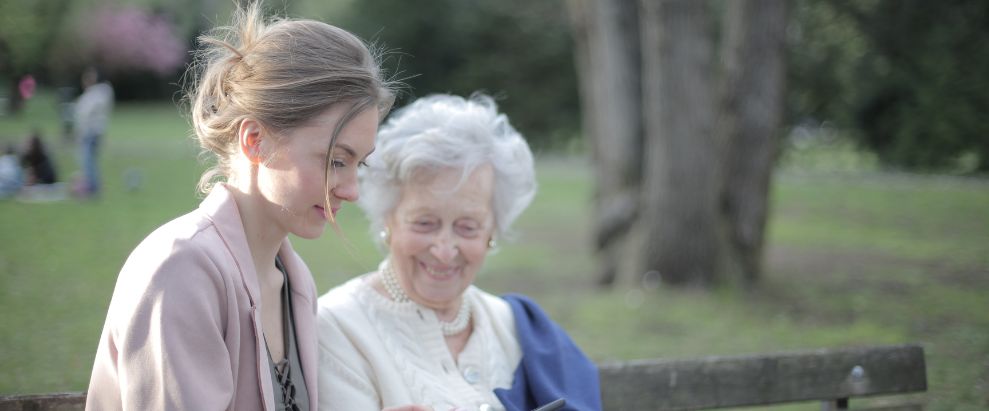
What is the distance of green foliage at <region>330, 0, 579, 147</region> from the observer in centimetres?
2809

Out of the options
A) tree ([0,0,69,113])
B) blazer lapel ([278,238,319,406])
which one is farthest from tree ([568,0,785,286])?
blazer lapel ([278,238,319,406])

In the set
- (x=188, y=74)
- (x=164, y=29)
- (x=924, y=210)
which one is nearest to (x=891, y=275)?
(x=924, y=210)

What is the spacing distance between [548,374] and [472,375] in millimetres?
235

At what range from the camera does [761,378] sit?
3.20 m

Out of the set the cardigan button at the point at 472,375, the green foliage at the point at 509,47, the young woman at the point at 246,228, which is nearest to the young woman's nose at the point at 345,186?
the young woman at the point at 246,228

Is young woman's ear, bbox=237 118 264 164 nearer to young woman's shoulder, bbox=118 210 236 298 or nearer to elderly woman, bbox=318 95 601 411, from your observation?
young woman's shoulder, bbox=118 210 236 298

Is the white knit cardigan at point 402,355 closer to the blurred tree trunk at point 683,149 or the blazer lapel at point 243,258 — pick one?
the blazer lapel at point 243,258

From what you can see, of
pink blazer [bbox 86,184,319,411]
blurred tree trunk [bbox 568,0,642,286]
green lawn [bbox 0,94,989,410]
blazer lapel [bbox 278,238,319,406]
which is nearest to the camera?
pink blazer [bbox 86,184,319,411]

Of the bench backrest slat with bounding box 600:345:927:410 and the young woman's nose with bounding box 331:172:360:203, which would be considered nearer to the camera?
the young woman's nose with bounding box 331:172:360:203

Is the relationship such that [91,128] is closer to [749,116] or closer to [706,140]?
[706,140]

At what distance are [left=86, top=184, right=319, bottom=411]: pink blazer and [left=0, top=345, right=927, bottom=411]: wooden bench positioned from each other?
134 centimetres

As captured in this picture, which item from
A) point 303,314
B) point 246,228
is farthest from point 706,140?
point 246,228

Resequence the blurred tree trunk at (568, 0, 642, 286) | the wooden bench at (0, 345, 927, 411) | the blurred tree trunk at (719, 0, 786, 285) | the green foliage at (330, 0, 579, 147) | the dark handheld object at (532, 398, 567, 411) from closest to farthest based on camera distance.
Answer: the dark handheld object at (532, 398, 567, 411) < the wooden bench at (0, 345, 927, 411) < the blurred tree trunk at (719, 0, 786, 285) < the blurred tree trunk at (568, 0, 642, 286) < the green foliage at (330, 0, 579, 147)

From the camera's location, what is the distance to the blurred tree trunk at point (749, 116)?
845 centimetres
